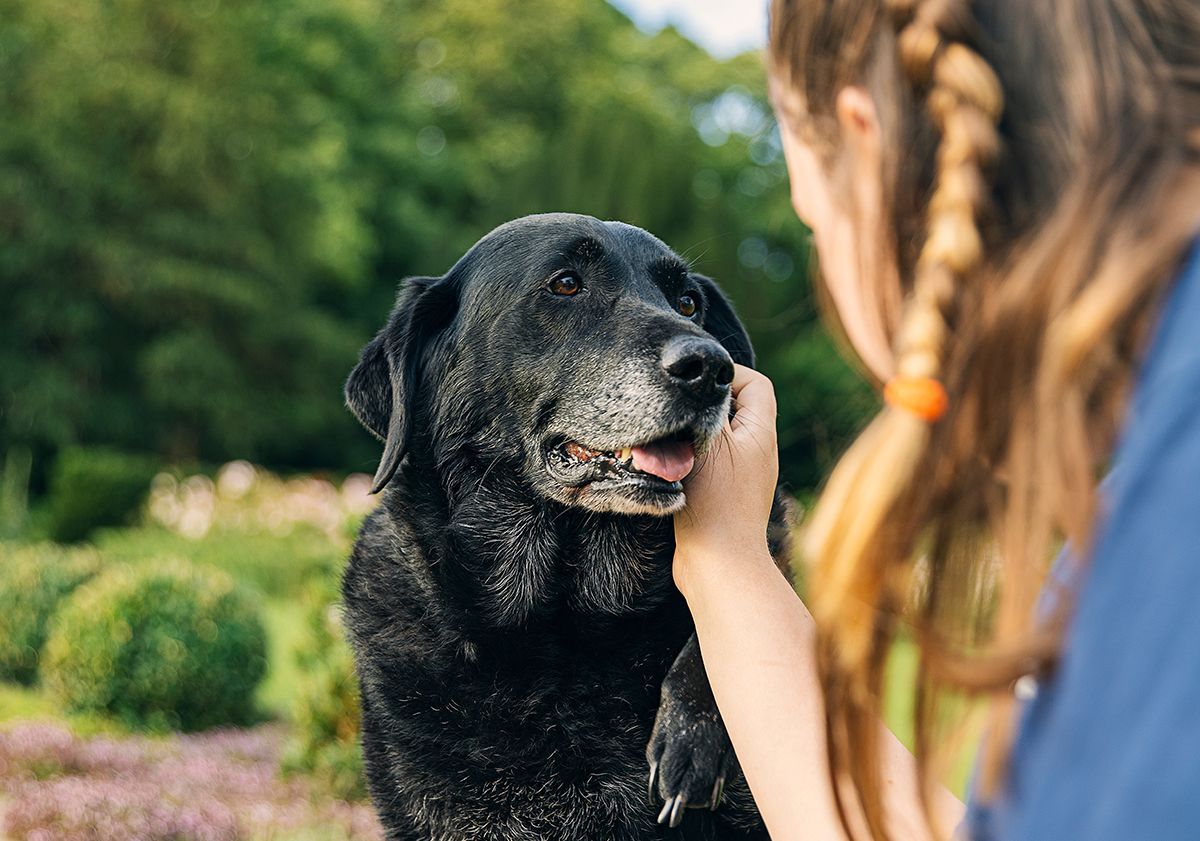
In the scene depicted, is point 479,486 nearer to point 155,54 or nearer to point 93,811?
point 93,811

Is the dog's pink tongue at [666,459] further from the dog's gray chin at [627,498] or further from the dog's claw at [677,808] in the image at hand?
the dog's claw at [677,808]

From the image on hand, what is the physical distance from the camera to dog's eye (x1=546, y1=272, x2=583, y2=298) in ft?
9.39

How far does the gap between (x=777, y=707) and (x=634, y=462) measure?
0.99 meters

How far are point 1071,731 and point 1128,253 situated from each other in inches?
16.5

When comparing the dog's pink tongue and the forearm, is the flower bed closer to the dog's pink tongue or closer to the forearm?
the dog's pink tongue

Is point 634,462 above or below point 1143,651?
below

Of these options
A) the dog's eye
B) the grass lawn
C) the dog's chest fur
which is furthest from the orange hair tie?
the grass lawn

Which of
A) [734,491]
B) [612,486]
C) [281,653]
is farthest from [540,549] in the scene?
[281,653]

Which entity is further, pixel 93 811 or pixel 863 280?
pixel 93 811

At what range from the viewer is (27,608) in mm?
8578

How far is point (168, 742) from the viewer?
23.1ft

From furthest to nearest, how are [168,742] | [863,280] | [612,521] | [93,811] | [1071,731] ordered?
[168,742] → [93,811] → [612,521] → [863,280] → [1071,731]

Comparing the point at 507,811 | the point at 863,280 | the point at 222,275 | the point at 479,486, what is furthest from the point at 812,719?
the point at 222,275

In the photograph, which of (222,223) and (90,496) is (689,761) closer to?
(90,496)
